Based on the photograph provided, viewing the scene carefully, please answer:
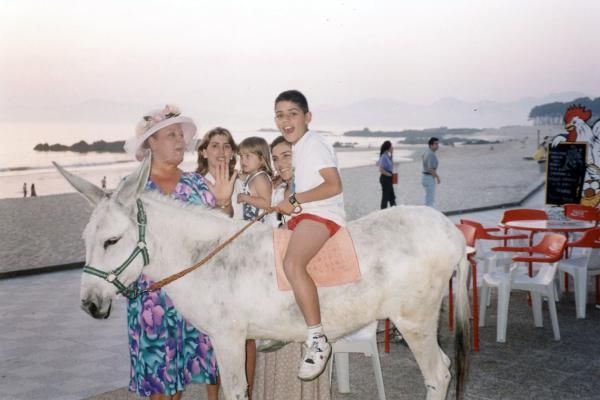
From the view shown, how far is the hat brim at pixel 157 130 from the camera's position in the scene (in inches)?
119

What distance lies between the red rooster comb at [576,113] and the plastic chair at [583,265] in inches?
152

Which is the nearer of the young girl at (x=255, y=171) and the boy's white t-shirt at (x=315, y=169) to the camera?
the boy's white t-shirt at (x=315, y=169)

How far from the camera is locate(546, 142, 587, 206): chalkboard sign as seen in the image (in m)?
9.23

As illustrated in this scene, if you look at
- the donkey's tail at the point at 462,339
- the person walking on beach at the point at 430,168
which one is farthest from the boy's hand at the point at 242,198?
the person walking on beach at the point at 430,168

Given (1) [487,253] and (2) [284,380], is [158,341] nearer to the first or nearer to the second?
(2) [284,380]

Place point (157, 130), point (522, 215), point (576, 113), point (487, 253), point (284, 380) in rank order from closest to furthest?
point (157, 130) < point (284, 380) < point (487, 253) < point (522, 215) < point (576, 113)

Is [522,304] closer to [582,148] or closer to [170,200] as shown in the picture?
[582,148]

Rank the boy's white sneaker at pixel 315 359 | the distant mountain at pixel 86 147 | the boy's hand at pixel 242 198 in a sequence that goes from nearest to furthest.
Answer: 1. the boy's white sneaker at pixel 315 359
2. the boy's hand at pixel 242 198
3. the distant mountain at pixel 86 147

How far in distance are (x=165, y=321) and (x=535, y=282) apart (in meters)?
3.73

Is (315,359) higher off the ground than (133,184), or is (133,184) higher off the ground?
(133,184)

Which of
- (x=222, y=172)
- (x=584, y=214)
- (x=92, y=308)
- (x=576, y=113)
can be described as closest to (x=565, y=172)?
(x=576, y=113)

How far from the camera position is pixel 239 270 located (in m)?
2.68

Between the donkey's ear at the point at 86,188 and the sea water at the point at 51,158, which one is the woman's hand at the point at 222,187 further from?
the sea water at the point at 51,158

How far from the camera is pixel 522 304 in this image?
6.46m
